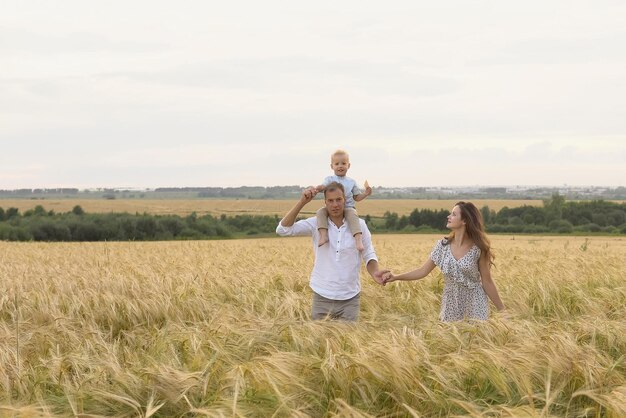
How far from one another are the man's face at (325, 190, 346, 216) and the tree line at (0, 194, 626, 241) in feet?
118

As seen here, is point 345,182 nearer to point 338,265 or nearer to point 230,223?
point 338,265

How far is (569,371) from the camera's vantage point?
3.59m

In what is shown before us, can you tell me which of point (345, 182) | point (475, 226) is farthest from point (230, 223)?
point (475, 226)

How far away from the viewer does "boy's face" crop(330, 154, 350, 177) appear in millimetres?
6570

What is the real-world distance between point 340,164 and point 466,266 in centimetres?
153

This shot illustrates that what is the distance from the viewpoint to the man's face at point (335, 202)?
5.69 meters

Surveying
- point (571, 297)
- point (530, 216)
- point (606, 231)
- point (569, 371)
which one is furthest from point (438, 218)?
point (569, 371)

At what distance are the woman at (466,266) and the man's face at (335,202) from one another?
0.76 metres

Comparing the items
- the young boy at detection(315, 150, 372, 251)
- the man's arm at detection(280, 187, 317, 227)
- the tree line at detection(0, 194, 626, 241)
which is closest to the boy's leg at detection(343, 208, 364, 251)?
the young boy at detection(315, 150, 372, 251)

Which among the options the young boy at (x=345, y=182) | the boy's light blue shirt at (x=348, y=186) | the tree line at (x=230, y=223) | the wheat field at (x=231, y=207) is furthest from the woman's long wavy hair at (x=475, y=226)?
the wheat field at (x=231, y=207)

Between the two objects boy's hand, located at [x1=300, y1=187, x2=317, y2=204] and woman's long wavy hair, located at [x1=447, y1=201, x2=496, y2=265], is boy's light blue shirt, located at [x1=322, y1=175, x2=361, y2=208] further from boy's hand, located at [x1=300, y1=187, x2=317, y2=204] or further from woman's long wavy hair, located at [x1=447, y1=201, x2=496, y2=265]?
woman's long wavy hair, located at [x1=447, y1=201, x2=496, y2=265]

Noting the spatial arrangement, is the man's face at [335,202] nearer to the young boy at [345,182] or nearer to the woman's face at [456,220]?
the young boy at [345,182]

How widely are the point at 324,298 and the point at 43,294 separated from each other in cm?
361

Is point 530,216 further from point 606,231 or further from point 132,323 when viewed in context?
point 132,323
